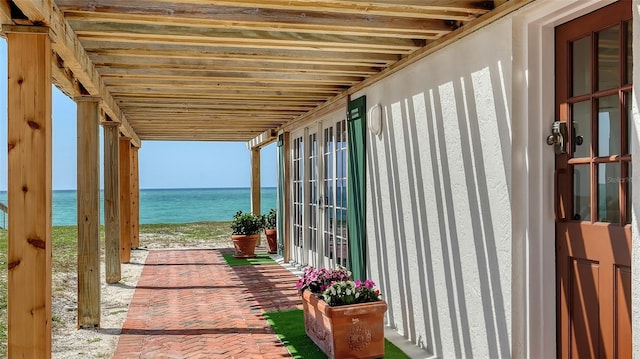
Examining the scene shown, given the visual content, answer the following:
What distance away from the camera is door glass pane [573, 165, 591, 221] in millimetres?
2729

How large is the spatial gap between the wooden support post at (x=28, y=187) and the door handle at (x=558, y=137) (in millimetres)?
2645

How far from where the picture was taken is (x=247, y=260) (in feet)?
31.1

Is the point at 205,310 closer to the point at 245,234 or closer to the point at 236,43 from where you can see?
the point at 236,43

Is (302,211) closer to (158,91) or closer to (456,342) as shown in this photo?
(158,91)

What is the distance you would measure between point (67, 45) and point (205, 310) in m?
3.17

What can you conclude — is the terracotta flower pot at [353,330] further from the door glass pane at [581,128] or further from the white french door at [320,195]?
the white french door at [320,195]

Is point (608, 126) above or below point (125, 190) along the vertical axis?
above

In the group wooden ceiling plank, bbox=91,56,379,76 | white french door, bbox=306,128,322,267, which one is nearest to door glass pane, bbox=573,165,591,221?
wooden ceiling plank, bbox=91,56,379,76

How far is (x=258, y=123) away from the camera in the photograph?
9.22 meters

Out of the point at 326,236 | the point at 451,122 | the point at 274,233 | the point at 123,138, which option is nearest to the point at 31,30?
the point at 451,122

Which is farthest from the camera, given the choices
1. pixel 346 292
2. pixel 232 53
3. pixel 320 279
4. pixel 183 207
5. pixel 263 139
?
pixel 183 207

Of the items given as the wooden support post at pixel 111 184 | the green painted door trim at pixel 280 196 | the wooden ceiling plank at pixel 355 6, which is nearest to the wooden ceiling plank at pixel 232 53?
the wooden ceiling plank at pixel 355 6

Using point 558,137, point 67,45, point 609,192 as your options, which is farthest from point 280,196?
point 609,192

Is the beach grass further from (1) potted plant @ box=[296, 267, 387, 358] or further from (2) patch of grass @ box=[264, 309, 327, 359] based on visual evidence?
(1) potted plant @ box=[296, 267, 387, 358]
